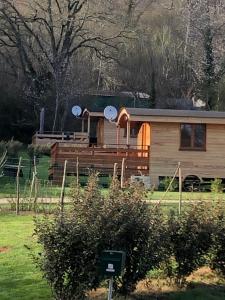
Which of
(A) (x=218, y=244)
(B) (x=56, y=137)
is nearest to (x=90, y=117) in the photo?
(B) (x=56, y=137)

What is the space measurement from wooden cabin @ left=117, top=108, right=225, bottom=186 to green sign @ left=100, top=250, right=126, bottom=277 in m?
17.3

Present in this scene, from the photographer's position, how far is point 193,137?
23.6m

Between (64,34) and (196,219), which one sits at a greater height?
(64,34)

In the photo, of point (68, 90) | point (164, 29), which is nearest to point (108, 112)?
point (68, 90)

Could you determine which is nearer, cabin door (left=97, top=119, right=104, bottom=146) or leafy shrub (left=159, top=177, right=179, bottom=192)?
leafy shrub (left=159, top=177, right=179, bottom=192)

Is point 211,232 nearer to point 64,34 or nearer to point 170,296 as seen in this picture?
point 170,296

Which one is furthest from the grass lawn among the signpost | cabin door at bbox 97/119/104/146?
cabin door at bbox 97/119/104/146

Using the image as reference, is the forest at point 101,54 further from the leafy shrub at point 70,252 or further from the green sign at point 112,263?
the green sign at point 112,263

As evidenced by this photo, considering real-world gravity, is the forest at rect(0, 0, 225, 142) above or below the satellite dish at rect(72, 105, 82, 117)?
above

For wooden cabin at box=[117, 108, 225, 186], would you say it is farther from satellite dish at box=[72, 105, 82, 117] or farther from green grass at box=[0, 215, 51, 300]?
satellite dish at box=[72, 105, 82, 117]

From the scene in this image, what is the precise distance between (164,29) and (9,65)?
13.6 m

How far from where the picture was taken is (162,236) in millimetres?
7000

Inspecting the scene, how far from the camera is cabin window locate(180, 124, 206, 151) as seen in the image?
23.3 meters

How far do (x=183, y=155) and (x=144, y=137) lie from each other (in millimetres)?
2664
